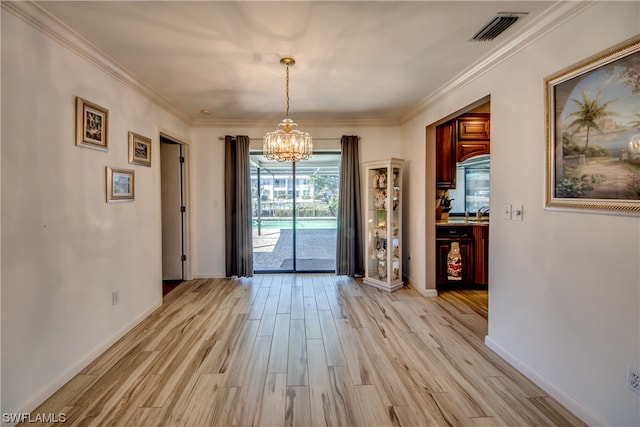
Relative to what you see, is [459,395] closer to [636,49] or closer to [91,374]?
[636,49]

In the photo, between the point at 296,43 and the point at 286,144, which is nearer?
the point at 296,43

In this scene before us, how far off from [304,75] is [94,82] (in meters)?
1.86

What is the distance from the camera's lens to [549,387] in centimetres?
209

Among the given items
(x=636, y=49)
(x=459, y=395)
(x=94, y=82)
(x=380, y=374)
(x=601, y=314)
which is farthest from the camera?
(x=94, y=82)

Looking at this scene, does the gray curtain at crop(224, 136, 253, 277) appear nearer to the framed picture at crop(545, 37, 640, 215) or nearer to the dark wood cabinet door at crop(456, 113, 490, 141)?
the dark wood cabinet door at crop(456, 113, 490, 141)

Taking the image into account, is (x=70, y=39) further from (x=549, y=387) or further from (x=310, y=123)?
(x=549, y=387)

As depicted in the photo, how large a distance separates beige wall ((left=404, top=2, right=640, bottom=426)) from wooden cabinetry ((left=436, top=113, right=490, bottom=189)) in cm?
138

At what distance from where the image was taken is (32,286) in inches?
77.5

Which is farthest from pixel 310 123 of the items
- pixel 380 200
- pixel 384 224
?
pixel 384 224

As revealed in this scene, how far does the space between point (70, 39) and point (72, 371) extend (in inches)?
98.2

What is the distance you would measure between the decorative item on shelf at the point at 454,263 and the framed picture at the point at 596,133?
230 centimetres

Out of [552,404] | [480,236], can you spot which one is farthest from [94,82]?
[480,236]

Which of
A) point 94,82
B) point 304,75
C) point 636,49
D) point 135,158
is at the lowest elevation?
point 135,158

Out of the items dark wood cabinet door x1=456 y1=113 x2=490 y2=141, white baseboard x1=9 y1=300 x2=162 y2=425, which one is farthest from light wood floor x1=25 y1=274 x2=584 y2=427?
dark wood cabinet door x1=456 y1=113 x2=490 y2=141
